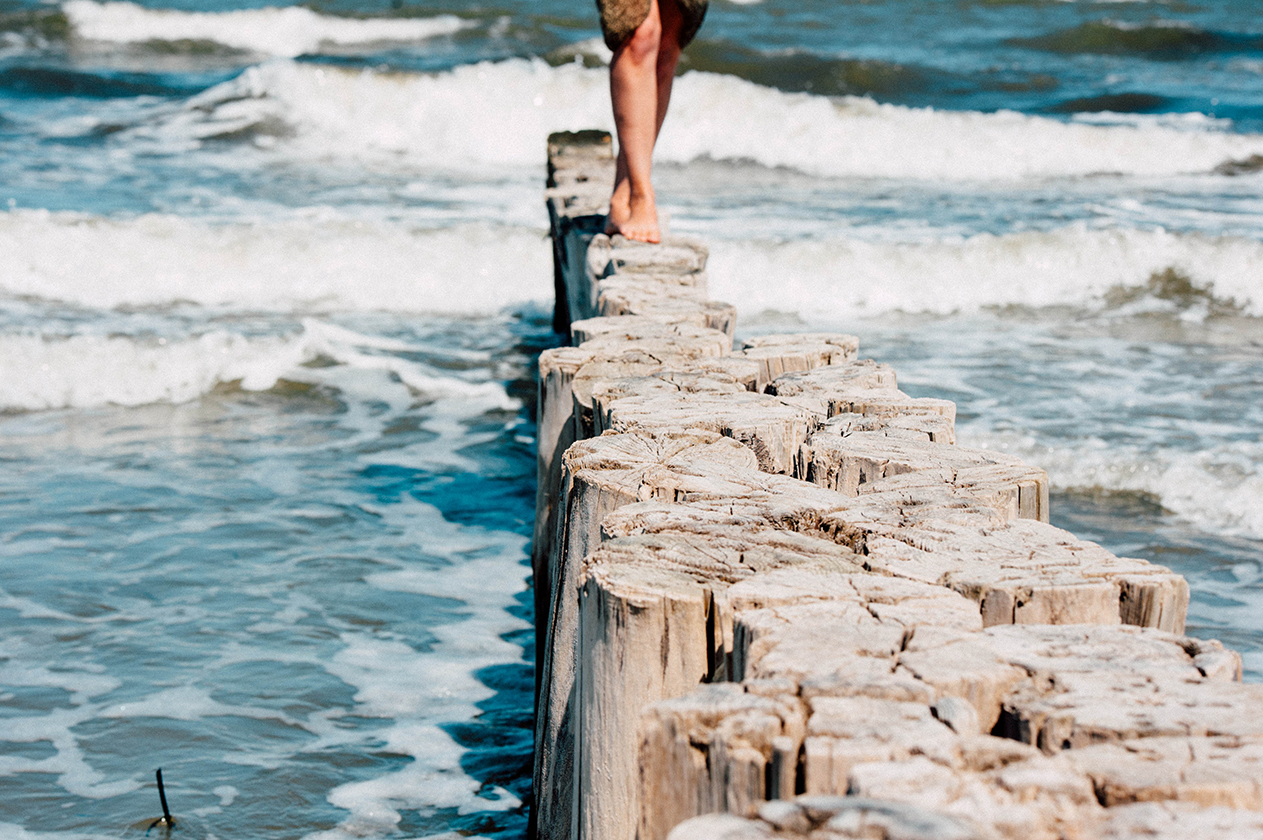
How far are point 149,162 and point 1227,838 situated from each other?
45.5 feet

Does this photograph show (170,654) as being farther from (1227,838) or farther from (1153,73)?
(1153,73)

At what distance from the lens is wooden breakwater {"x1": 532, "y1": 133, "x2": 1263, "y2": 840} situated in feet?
4.03

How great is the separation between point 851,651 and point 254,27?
22933mm

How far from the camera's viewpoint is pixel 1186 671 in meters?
1.49

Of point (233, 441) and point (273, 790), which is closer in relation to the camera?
point (273, 790)

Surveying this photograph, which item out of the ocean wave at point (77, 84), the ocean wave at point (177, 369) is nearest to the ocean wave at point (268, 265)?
the ocean wave at point (177, 369)

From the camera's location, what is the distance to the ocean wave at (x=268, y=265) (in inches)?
349

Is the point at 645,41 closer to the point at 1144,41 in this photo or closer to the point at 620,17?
the point at 620,17

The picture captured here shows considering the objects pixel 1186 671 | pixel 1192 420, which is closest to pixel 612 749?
pixel 1186 671

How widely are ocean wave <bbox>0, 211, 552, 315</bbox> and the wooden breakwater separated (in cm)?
651

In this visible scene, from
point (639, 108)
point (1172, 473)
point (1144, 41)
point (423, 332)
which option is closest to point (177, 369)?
point (423, 332)

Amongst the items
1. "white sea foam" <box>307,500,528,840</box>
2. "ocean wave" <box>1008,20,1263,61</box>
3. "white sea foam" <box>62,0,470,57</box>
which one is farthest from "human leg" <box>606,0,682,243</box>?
"ocean wave" <box>1008,20,1263,61</box>

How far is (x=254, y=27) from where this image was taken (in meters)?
21.8

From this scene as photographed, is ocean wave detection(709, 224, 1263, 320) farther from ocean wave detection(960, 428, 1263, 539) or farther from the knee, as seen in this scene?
the knee
